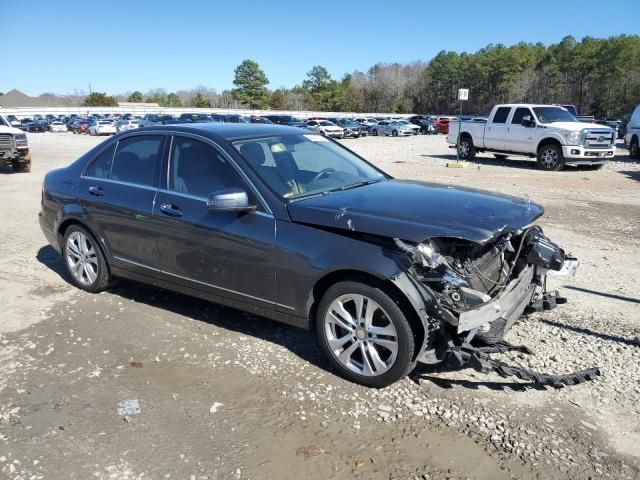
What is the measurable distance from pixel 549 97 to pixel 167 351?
9760 cm

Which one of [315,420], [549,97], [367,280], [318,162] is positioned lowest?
[315,420]

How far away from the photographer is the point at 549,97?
90.1 metres

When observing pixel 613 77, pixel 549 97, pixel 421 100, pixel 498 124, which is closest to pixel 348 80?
pixel 421 100

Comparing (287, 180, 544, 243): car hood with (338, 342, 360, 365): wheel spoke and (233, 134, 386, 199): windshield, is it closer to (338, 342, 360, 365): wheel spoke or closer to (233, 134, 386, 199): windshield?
(233, 134, 386, 199): windshield

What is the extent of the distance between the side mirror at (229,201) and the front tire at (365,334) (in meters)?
0.92

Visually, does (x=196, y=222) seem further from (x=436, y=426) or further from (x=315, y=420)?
(x=436, y=426)

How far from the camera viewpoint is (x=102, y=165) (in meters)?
5.44

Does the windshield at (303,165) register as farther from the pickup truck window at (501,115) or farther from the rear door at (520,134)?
the pickup truck window at (501,115)

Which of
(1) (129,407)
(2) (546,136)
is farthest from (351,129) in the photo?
(1) (129,407)

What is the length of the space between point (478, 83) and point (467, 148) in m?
91.5

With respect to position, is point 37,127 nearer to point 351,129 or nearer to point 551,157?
point 351,129

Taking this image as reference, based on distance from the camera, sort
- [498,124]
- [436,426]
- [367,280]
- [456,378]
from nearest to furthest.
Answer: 1. [436,426]
2. [367,280]
3. [456,378]
4. [498,124]

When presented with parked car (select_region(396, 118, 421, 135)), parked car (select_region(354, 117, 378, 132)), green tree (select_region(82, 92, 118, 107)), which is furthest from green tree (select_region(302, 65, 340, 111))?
parked car (select_region(396, 118, 421, 135))

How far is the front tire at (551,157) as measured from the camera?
17219 mm
